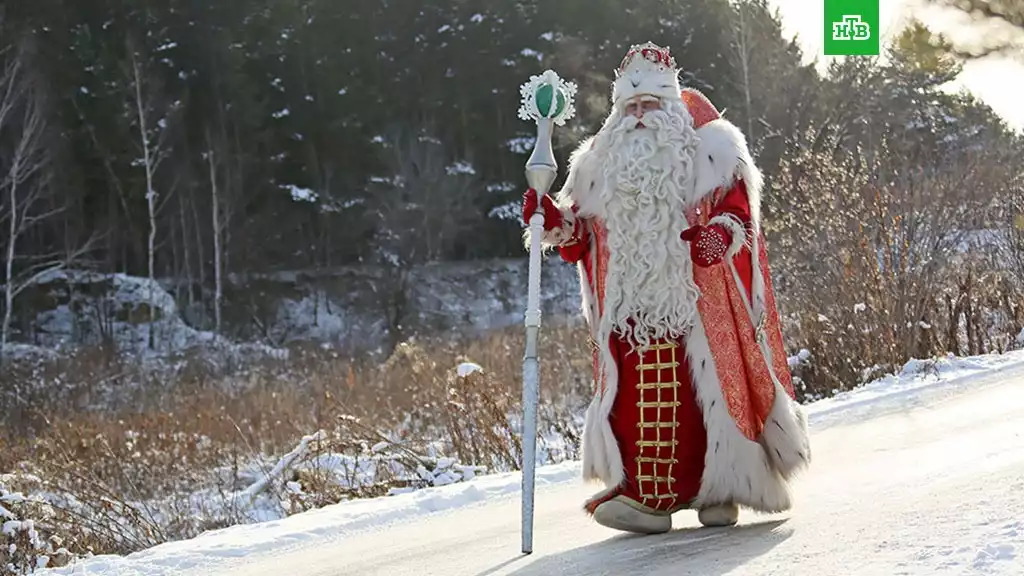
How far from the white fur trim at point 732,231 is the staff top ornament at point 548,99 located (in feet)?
2.05

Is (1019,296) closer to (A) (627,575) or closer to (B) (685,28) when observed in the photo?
(A) (627,575)

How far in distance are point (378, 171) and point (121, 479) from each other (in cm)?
2314

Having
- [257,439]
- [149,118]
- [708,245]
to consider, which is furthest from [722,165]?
[149,118]

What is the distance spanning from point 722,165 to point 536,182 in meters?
0.65

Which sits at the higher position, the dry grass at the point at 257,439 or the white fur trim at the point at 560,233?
the white fur trim at the point at 560,233

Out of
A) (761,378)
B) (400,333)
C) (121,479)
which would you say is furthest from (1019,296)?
(400,333)

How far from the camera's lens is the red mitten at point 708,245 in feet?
11.0

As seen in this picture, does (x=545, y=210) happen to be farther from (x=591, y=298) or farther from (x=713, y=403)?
(x=713, y=403)

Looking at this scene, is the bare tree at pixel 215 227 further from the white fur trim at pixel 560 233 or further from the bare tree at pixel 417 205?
the white fur trim at pixel 560 233

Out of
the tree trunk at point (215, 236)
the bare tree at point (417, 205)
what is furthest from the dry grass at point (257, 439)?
the bare tree at point (417, 205)

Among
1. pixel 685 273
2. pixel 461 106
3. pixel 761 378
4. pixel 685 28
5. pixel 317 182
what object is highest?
pixel 685 28

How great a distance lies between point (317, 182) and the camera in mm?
29641

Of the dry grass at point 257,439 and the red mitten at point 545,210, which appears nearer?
the red mitten at point 545,210

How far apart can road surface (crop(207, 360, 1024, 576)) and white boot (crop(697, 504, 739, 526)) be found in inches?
1.9
